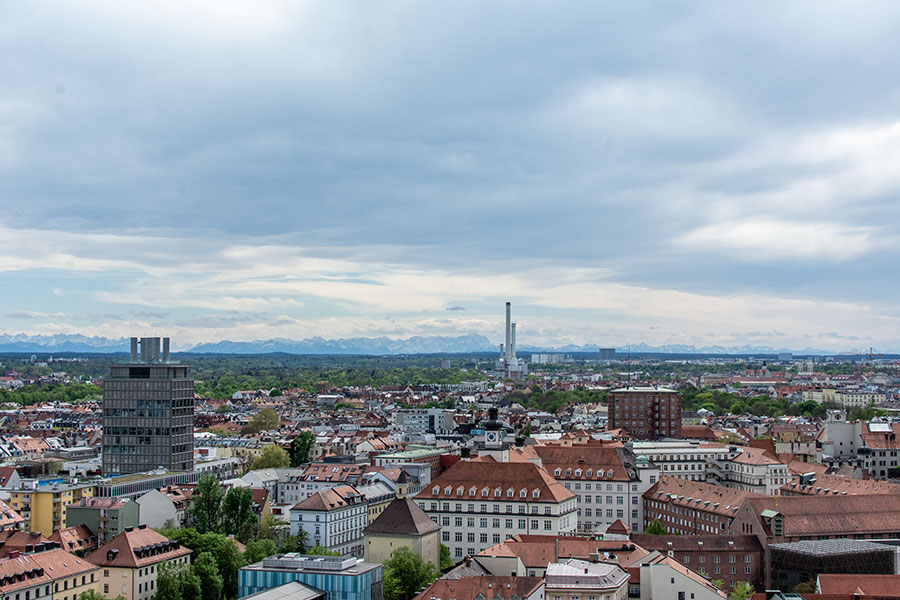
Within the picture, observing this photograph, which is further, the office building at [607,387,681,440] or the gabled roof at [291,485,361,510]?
the office building at [607,387,681,440]

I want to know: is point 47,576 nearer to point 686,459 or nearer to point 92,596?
point 92,596

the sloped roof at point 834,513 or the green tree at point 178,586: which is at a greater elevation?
the sloped roof at point 834,513

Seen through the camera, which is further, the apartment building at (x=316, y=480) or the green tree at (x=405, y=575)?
the apartment building at (x=316, y=480)

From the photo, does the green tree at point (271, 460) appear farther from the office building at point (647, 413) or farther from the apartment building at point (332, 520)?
the office building at point (647, 413)

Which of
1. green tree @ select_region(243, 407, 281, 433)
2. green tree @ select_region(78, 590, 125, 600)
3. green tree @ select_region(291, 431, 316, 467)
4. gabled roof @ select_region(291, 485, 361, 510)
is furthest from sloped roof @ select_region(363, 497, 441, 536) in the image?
green tree @ select_region(243, 407, 281, 433)

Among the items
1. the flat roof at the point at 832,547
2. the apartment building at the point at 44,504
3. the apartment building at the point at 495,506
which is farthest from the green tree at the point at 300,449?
the flat roof at the point at 832,547

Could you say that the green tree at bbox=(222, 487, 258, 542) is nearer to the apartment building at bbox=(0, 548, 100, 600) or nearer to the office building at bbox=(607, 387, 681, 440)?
the apartment building at bbox=(0, 548, 100, 600)
